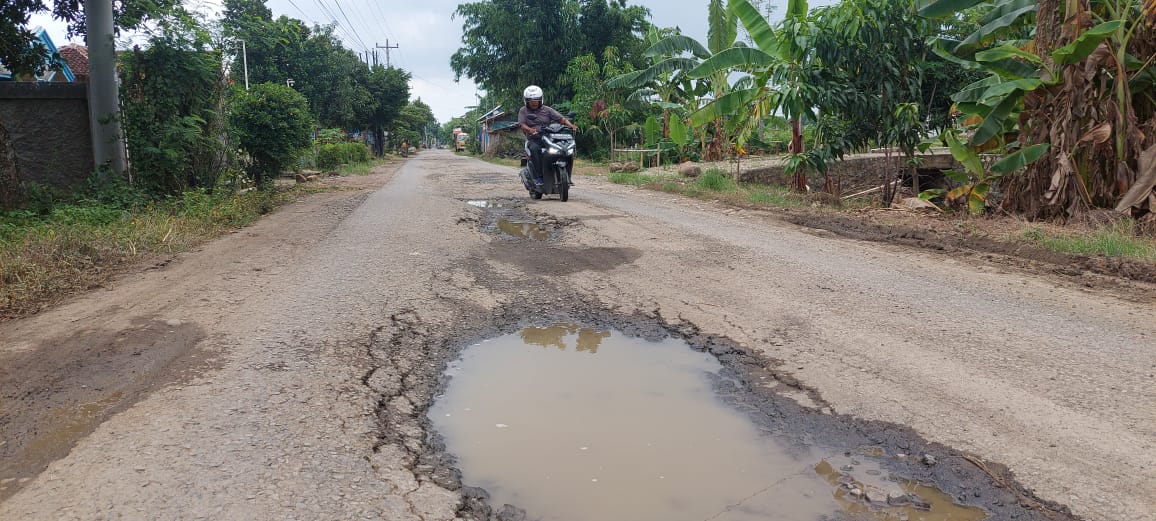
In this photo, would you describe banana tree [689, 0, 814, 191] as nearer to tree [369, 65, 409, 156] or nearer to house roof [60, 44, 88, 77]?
house roof [60, 44, 88, 77]

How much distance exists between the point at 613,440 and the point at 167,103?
8.10 meters

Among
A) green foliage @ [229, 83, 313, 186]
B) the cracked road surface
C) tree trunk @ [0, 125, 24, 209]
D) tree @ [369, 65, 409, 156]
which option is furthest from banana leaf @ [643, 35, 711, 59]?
tree @ [369, 65, 409, 156]

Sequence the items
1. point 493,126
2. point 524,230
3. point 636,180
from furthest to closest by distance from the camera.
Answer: point 493,126 < point 636,180 < point 524,230

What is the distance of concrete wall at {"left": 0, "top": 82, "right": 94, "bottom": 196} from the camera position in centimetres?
822

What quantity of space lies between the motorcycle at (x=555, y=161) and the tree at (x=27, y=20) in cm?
494

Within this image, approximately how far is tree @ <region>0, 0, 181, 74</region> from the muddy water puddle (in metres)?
7.64

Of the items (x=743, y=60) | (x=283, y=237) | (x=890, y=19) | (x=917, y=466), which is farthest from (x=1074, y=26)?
(x=283, y=237)

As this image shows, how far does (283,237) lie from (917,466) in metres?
6.05

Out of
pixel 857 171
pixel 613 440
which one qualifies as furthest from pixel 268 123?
pixel 613 440

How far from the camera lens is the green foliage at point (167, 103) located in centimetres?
843

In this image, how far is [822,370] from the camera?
326cm

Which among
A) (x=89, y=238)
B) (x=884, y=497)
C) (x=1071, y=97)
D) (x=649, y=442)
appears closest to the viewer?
(x=884, y=497)

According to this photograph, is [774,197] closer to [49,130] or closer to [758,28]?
[758,28]

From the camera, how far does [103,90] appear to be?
8289mm
